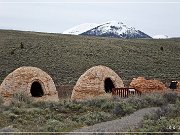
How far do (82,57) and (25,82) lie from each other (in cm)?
3258

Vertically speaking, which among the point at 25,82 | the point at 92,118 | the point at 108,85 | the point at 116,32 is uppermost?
the point at 116,32

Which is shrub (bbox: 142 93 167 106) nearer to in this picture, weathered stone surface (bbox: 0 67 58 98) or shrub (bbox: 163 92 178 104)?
shrub (bbox: 163 92 178 104)

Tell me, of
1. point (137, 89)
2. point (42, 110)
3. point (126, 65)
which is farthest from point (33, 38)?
point (42, 110)

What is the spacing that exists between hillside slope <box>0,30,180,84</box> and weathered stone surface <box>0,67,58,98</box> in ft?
53.6

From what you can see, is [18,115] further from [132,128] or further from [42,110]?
[132,128]

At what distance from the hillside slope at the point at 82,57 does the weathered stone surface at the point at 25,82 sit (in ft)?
53.6

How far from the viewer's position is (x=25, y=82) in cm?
2206

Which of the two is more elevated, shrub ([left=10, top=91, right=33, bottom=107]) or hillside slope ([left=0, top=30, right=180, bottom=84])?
hillside slope ([left=0, top=30, right=180, bottom=84])

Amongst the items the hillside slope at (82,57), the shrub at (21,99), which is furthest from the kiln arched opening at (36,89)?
the hillside slope at (82,57)

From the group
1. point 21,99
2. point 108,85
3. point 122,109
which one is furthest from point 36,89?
point 122,109

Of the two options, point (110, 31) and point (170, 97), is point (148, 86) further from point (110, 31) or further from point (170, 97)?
point (110, 31)

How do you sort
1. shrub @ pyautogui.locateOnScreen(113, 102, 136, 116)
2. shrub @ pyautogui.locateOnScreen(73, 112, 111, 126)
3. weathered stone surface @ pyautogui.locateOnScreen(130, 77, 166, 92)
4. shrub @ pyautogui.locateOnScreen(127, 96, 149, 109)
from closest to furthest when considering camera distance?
shrub @ pyautogui.locateOnScreen(73, 112, 111, 126), shrub @ pyautogui.locateOnScreen(113, 102, 136, 116), shrub @ pyautogui.locateOnScreen(127, 96, 149, 109), weathered stone surface @ pyautogui.locateOnScreen(130, 77, 166, 92)

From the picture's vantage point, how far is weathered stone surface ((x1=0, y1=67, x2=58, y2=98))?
72.0ft

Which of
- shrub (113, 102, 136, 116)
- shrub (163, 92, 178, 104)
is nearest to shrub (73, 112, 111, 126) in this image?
shrub (113, 102, 136, 116)
